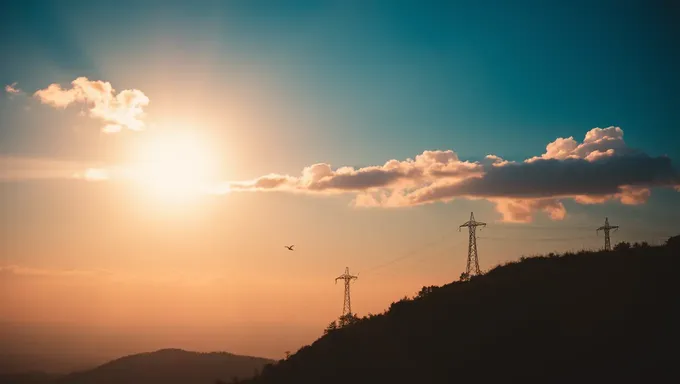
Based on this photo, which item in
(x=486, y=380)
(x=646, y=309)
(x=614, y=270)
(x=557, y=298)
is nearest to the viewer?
(x=486, y=380)

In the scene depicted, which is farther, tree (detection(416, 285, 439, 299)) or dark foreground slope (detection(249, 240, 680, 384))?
tree (detection(416, 285, 439, 299))

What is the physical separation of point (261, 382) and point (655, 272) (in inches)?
1480

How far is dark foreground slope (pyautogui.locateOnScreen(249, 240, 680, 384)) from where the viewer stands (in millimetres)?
30219

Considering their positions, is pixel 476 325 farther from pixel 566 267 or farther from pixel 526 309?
pixel 566 267

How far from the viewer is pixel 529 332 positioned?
3528cm

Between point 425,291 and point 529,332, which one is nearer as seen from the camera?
point 529,332

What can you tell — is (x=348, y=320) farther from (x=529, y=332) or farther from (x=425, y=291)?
(x=529, y=332)

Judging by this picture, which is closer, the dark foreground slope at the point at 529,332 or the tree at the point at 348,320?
the dark foreground slope at the point at 529,332

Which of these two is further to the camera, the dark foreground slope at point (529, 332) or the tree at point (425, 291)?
the tree at point (425, 291)

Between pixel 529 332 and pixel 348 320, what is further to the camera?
pixel 348 320

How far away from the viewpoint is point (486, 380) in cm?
3173

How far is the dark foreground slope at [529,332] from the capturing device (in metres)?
30.2

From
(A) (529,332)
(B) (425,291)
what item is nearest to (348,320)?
(B) (425,291)

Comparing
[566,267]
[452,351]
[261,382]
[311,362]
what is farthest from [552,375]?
[261,382]
